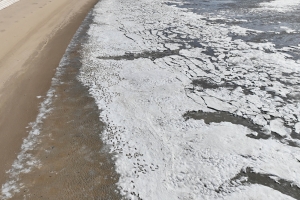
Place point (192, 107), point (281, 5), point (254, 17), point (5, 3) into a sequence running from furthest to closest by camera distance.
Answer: point (5, 3)
point (281, 5)
point (254, 17)
point (192, 107)

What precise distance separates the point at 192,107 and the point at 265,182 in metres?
2.03

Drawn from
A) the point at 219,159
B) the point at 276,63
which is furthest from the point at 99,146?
the point at 276,63

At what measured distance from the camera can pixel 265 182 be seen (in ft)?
12.5

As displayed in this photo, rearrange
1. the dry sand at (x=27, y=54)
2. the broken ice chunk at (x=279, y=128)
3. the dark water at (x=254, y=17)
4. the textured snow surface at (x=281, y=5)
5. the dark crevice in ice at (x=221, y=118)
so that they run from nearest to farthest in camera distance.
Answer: the broken ice chunk at (x=279, y=128) < the dark crevice in ice at (x=221, y=118) < the dry sand at (x=27, y=54) < the dark water at (x=254, y=17) < the textured snow surface at (x=281, y=5)

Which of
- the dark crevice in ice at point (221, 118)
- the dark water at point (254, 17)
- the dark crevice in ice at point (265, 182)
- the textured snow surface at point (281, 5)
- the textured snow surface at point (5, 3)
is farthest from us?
the textured snow surface at point (5, 3)

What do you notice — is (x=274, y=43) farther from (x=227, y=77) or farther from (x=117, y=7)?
(x=117, y=7)

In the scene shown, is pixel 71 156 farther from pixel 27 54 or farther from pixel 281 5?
pixel 281 5

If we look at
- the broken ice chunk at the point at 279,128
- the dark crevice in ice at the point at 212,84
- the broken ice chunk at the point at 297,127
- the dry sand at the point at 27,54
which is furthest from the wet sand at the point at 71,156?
the broken ice chunk at the point at 297,127

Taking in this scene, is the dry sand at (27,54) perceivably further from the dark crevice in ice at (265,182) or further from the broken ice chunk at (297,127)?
the broken ice chunk at (297,127)

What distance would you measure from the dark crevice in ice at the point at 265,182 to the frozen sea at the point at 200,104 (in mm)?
14

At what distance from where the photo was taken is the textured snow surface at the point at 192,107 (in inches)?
153

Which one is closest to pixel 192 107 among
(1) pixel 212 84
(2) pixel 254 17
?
(1) pixel 212 84

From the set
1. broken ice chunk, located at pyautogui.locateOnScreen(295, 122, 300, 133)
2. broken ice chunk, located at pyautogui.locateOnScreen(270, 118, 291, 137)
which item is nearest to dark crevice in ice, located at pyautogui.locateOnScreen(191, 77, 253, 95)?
broken ice chunk, located at pyautogui.locateOnScreen(270, 118, 291, 137)

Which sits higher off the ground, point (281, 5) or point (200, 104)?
point (281, 5)
